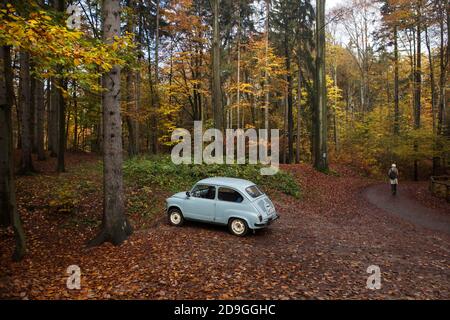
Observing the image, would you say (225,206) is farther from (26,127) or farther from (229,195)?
(26,127)

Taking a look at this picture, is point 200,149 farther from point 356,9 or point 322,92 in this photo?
point 356,9

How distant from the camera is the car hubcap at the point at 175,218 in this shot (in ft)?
33.3

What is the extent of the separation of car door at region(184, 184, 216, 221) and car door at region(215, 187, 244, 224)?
20cm

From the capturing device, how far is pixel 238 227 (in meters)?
9.27

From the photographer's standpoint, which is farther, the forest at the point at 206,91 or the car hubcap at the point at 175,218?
the car hubcap at the point at 175,218

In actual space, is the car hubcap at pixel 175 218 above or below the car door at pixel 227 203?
below

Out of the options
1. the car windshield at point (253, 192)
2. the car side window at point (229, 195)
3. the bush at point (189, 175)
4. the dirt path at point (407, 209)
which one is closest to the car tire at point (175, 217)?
the car side window at point (229, 195)

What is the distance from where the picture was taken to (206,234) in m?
9.18

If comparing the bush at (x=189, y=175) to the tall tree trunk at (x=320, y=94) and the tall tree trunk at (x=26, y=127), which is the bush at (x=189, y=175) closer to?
the tall tree trunk at (x=26, y=127)

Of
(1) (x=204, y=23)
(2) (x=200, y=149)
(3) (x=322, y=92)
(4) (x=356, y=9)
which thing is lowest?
(2) (x=200, y=149)

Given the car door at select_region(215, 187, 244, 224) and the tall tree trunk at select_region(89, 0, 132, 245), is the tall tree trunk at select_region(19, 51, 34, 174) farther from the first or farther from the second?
the car door at select_region(215, 187, 244, 224)

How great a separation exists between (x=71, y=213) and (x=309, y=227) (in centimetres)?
895

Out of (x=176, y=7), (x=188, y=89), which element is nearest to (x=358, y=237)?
(x=188, y=89)

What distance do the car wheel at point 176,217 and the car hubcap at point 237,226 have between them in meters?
2.01
